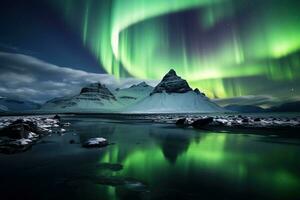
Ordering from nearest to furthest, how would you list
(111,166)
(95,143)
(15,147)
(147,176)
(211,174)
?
(147,176) → (211,174) → (111,166) → (15,147) → (95,143)

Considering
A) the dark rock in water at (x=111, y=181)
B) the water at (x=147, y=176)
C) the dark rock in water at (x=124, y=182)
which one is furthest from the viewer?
the dark rock in water at (x=111, y=181)

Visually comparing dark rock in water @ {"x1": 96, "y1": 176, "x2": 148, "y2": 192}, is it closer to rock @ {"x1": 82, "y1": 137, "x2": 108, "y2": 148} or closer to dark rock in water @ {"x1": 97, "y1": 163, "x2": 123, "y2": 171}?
dark rock in water @ {"x1": 97, "y1": 163, "x2": 123, "y2": 171}

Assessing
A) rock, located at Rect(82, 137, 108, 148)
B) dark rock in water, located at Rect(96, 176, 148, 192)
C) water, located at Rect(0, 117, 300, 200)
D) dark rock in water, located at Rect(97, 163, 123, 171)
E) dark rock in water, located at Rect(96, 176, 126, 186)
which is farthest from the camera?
rock, located at Rect(82, 137, 108, 148)

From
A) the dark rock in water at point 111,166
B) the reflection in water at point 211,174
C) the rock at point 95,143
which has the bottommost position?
the reflection in water at point 211,174

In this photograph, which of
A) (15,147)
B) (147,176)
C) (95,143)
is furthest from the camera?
(95,143)

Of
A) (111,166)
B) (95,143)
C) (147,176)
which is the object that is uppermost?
(95,143)

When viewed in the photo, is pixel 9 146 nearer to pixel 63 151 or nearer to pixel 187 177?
pixel 63 151

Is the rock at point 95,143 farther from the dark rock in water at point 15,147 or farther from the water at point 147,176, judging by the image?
the dark rock in water at point 15,147

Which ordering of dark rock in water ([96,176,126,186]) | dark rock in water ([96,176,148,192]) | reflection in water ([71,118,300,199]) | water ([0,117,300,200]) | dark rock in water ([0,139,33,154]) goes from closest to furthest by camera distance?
water ([0,117,300,200]) < reflection in water ([71,118,300,199]) < dark rock in water ([96,176,148,192]) < dark rock in water ([96,176,126,186]) < dark rock in water ([0,139,33,154])

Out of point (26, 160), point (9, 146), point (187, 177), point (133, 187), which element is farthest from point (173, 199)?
point (9, 146)

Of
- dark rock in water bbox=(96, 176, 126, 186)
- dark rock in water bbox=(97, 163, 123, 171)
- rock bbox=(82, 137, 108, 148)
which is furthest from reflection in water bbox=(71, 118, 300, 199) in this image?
rock bbox=(82, 137, 108, 148)

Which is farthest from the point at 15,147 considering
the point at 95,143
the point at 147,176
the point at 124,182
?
the point at 147,176

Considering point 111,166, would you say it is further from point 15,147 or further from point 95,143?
point 15,147

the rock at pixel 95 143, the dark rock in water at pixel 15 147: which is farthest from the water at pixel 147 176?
the rock at pixel 95 143
